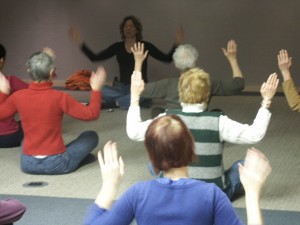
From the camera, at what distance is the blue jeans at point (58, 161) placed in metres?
4.30

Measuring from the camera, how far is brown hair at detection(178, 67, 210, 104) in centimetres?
335

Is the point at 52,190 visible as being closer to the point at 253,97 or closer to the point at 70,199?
the point at 70,199

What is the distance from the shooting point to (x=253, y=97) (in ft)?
23.4

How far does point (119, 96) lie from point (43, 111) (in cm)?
245

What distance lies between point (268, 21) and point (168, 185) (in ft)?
18.7

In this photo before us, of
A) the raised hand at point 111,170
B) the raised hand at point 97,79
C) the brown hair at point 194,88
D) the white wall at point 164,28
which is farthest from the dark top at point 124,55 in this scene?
the raised hand at point 111,170

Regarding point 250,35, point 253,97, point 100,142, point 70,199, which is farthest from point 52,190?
point 250,35

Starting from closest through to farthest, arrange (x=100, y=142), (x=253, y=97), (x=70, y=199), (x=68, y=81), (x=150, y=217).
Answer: (x=150, y=217)
(x=70, y=199)
(x=100, y=142)
(x=253, y=97)
(x=68, y=81)

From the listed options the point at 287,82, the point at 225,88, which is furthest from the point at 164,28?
the point at 287,82

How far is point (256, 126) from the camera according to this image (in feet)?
10.9

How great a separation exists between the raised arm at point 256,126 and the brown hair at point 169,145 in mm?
1359

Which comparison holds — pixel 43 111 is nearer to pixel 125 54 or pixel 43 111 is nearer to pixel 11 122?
pixel 11 122

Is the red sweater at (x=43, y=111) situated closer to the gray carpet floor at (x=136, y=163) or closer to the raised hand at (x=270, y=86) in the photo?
the gray carpet floor at (x=136, y=163)

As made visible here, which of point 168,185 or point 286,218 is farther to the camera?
point 286,218
